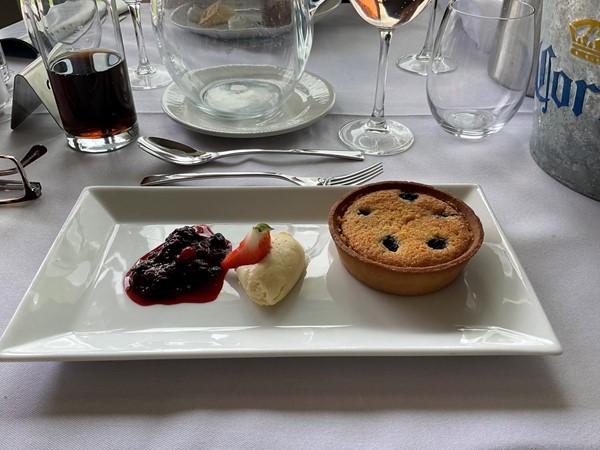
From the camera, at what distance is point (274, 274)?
65cm

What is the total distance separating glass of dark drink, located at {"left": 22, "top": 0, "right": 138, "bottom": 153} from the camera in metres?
0.92

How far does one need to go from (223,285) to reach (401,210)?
0.84ft

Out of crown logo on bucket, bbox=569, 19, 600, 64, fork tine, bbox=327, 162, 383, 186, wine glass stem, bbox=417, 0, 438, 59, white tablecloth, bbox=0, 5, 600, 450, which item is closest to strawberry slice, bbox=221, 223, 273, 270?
white tablecloth, bbox=0, 5, 600, 450

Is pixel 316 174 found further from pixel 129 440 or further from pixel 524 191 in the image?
pixel 129 440

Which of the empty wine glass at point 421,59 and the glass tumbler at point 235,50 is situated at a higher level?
the glass tumbler at point 235,50

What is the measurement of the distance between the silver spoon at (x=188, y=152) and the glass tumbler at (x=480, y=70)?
0.68 ft

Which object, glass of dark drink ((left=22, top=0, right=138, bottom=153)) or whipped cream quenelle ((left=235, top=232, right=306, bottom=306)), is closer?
whipped cream quenelle ((left=235, top=232, right=306, bottom=306))

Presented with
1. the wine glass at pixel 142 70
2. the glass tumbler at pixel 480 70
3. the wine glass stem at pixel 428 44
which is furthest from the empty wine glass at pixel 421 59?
the wine glass at pixel 142 70

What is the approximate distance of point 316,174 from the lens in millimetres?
934

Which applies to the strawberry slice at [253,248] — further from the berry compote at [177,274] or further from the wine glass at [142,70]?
the wine glass at [142,70]

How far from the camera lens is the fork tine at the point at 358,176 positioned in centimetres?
89

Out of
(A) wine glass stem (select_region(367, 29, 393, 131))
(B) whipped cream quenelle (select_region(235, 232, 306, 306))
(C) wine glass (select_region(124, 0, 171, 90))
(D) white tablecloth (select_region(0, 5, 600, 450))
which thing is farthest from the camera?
(C) wine glass (select_region(124, 0, 171, 90))

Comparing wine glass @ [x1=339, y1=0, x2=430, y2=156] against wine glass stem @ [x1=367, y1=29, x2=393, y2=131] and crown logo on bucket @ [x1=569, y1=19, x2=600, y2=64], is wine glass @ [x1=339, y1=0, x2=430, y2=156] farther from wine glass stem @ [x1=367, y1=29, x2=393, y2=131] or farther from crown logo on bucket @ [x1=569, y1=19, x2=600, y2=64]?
crown logo on bucket @ [x1=569, y1=19, x2=600, y2=64]

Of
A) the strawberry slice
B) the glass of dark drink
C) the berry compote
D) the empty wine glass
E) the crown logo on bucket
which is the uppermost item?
the crown logo on bucket
